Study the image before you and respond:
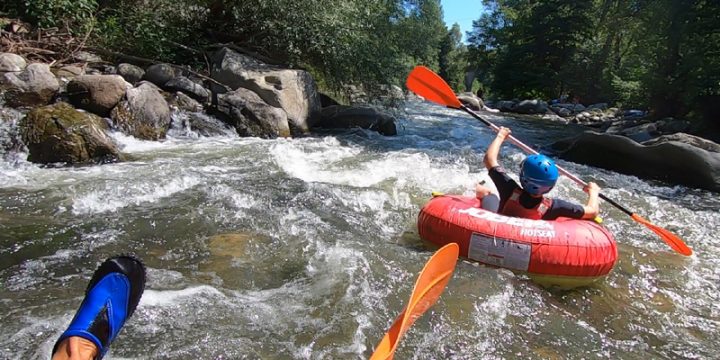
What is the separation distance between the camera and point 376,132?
9.62 metres

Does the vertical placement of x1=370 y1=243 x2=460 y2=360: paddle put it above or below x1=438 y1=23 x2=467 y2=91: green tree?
below

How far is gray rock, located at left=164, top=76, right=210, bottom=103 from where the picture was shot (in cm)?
779

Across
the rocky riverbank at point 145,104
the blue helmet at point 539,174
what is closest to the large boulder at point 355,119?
the rocky riverbank at point 145,104

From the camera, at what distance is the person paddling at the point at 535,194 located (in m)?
3.49

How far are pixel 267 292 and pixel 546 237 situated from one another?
188 cm

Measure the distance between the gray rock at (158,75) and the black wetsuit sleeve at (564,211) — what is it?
20.7 ft

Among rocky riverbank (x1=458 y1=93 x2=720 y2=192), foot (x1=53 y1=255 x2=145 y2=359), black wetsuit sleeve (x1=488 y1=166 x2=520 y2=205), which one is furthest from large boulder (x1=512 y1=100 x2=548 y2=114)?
foot (x1=53 y1=255 x2=145 y2=359)

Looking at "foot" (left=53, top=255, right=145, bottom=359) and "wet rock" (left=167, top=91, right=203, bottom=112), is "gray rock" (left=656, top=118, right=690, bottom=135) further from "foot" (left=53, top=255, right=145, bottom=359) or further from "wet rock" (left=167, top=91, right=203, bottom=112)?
"foot" (left=53, top=255, right=145, bottom=359)

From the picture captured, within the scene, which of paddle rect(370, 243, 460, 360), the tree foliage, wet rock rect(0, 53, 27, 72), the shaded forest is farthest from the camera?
the tree foliage

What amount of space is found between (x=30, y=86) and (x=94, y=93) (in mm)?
703

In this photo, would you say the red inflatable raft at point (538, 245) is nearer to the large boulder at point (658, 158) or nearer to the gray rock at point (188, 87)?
the large boulder at point (658, 158)

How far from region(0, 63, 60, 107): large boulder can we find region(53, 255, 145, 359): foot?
16.1ft

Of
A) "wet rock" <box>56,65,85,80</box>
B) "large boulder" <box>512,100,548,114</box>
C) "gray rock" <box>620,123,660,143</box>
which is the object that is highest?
"wet rock" <box>56,65,85,80</box>

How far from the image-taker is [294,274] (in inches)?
126
